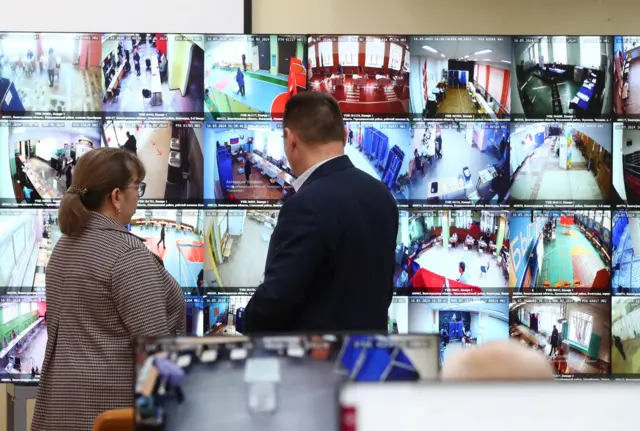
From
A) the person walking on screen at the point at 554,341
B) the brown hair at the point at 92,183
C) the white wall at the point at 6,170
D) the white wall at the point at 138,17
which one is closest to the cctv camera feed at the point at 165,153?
the white wall at the point at 6,170

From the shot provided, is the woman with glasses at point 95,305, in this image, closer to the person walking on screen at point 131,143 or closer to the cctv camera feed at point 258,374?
the person walking on screen at point 131,143

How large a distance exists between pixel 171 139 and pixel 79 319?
3.64 ft

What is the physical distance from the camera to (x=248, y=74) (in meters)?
3.20

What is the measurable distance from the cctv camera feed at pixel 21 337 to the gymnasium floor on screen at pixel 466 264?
1545 mm

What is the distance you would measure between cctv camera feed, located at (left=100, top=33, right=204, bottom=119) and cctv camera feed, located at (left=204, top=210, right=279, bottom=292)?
17.6 inches

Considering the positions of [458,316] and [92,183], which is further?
[458,316]

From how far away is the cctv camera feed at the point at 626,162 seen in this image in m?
3.21

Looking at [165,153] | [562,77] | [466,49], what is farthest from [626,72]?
[165,153]

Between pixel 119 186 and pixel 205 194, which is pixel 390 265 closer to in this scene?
pixel 119 186

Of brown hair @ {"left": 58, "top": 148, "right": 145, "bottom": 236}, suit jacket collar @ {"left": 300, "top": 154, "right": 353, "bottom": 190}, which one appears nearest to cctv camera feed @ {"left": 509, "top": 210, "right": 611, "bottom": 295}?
suit jacket collar @ {"left": 300, "top": 154, "right": 353, "bottom": 190}

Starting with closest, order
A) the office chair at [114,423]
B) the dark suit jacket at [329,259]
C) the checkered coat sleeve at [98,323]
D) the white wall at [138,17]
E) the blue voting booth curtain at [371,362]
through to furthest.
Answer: the blue voting booth curtain at [371,362] < the office chair at [114,423] < the dark suit jacket at [329,259] < the checkered coat sleeve at [98,323] < the white wall at [138,17]

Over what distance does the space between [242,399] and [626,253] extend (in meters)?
2.64

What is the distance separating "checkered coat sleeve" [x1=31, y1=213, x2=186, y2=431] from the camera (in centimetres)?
223

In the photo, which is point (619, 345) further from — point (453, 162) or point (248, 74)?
point (248, 74)
